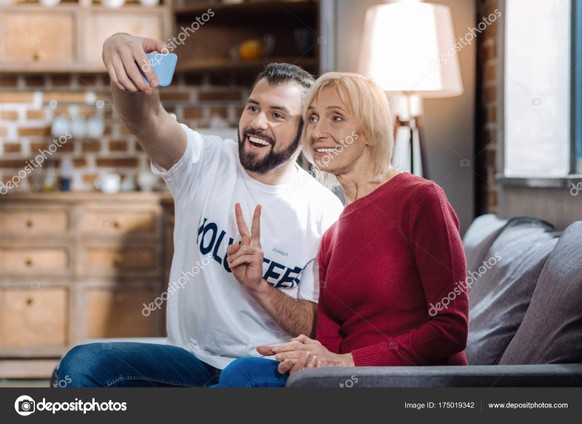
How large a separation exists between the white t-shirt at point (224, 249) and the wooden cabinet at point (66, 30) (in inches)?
108

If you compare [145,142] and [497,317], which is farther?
[497,317]

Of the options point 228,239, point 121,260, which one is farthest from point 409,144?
point 121,260

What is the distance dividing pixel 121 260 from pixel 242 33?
4.49 feet

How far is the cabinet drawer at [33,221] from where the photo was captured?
13.1 feet

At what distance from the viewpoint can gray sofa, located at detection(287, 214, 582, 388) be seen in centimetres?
122

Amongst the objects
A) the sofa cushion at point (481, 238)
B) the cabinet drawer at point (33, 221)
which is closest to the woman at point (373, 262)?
the sofa cushion at point (481, 238)

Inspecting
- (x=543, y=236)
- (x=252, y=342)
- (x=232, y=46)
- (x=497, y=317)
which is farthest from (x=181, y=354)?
(x=232, y=46)

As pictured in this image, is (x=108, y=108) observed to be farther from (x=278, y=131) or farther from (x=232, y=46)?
(x=278, y=131)

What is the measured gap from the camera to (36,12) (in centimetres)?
430

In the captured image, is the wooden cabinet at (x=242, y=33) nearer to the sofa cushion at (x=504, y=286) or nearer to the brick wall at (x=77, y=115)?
the brick wall at (x=77, y=115)

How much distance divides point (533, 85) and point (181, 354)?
151 centimetres

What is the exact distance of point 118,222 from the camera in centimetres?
402

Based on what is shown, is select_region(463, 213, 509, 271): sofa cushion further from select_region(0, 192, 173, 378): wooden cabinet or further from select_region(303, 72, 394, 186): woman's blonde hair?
select_region(0, 192, 173, 378): wooden cabinet

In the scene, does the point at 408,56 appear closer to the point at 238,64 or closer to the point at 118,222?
the point at 238,64
